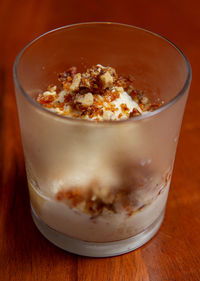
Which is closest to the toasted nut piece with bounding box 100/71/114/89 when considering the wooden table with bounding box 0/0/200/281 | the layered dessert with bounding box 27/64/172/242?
the layered dessert with bounding box 27/64/172/242

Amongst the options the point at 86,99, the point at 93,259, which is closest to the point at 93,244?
the point at 93,259

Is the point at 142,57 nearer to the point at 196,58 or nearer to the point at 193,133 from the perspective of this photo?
the point at 193,133

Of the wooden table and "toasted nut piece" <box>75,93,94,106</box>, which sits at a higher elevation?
"toasted nut piece" <box>75,93,94,106</box>

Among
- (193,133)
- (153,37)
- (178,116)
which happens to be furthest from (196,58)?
(178,116)

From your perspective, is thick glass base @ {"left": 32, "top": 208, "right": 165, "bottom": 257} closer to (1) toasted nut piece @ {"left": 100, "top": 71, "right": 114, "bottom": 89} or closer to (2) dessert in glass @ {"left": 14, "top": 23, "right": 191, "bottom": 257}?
(2) dessert in glass @ {"left": 14, "top": 23, "right": 191, "bottom": 257}

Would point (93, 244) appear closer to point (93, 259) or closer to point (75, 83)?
point (93, 259)

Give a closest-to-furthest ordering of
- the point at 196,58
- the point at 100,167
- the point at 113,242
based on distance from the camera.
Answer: the point at 100,167, the point at 113,242, the point at 196,58

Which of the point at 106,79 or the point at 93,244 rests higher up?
the point at 106,79
